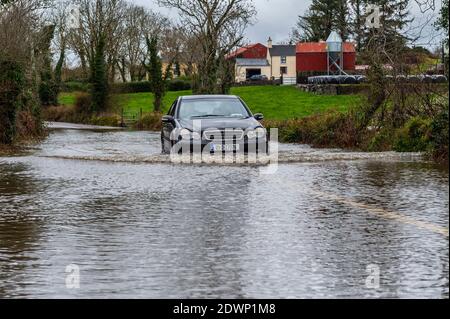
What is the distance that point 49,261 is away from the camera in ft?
25.5

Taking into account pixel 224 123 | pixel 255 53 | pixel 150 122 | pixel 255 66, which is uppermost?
pixel 255 53

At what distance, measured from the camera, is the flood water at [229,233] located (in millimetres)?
6672

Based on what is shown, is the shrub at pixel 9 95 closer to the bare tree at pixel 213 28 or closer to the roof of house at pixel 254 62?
the bare tree at pixel 213 28

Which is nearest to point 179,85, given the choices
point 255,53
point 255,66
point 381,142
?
point 255,66

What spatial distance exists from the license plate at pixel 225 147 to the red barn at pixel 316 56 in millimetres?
83699

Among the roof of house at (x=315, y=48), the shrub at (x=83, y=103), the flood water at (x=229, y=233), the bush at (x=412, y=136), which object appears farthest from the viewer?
the roof of house at (x=315, y=48)

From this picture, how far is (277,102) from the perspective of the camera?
218ft

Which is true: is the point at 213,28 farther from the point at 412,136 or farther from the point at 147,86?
the point at 147,86

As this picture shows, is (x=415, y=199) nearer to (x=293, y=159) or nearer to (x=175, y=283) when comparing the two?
(x=175, y=283)

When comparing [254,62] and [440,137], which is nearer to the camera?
[440,137]

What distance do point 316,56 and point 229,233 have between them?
94.8m

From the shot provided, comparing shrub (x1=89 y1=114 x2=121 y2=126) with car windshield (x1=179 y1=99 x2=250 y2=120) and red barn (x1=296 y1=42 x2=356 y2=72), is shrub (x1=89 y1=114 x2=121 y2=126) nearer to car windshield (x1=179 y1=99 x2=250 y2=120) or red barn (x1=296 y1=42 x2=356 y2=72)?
car windshield (x1=179 y1=99 x2=250 y2=120)

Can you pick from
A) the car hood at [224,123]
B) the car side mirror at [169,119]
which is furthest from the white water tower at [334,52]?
the car hood at [224,123]

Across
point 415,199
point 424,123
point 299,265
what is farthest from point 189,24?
point 299,265
